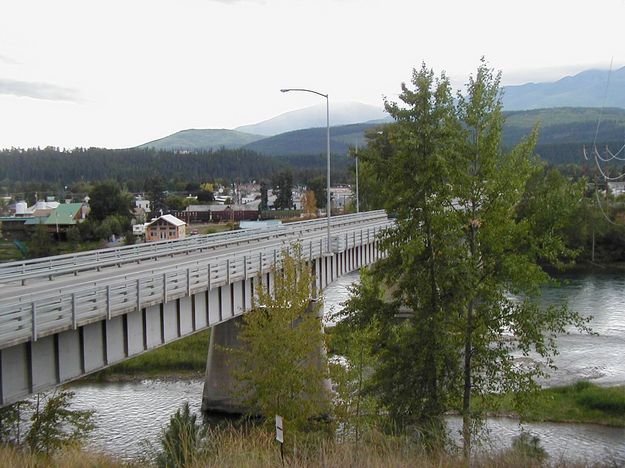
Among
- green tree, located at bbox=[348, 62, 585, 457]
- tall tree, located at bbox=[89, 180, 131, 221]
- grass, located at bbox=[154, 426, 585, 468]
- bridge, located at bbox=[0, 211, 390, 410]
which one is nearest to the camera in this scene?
grass, located at bbox=[154, 426, 585, 468]

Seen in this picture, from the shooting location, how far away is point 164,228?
85.6 meters

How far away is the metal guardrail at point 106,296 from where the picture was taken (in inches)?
598

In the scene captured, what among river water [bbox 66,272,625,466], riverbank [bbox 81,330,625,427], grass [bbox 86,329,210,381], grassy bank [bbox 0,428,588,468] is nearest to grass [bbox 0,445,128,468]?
grassy bank [bbox 0,428,588,468]

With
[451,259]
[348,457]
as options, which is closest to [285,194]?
[451,259]

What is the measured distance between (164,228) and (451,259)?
232ft

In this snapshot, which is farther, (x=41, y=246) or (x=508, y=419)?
(x=41, y=246)

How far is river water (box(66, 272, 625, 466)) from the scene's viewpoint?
26422mm

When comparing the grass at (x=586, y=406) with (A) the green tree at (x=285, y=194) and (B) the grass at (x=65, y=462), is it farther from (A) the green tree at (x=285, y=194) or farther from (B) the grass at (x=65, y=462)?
(A) the green tree at (x=285, y=194)

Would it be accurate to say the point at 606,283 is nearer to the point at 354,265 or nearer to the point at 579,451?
the point at 354,265

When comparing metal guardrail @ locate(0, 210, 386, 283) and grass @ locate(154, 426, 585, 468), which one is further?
metal guardrail @ locate(0, 210, 386, 283)

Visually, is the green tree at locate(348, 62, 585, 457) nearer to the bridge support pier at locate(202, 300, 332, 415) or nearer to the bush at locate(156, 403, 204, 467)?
the bush at locate(156, 403, 204, 467)

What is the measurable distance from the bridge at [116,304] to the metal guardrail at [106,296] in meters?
0.03

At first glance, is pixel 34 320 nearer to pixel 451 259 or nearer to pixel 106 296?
pixel 106 296

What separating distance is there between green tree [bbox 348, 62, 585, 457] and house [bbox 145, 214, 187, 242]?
64.5 m
